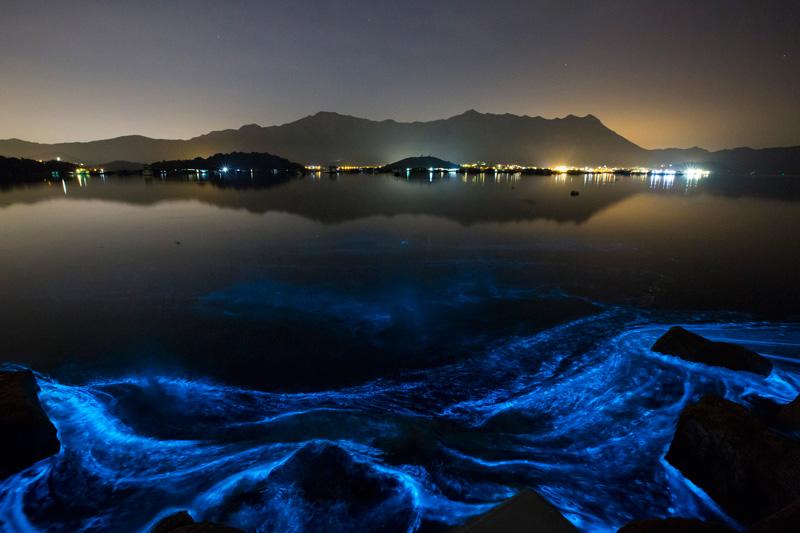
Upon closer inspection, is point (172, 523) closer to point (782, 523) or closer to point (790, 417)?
point (782, 523)

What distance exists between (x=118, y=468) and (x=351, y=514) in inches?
179

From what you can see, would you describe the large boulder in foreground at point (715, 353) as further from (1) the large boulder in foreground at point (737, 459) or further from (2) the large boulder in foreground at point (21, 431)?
(2) the large boulder in foreground at point (21, 431)

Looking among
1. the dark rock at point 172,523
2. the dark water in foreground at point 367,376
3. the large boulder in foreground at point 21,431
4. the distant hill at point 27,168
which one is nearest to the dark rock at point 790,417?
the dark water in foreground at point 367,376

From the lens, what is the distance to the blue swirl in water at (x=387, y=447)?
5.93 metres

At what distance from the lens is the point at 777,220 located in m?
38.9

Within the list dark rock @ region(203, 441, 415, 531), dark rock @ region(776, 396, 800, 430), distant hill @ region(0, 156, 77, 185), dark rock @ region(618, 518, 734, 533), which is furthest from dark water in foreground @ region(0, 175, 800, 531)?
distant hill @ region(0, 156, 77, 185)

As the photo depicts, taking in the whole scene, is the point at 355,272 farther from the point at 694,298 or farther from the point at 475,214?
the point at 475,214

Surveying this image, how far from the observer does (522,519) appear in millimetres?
3461

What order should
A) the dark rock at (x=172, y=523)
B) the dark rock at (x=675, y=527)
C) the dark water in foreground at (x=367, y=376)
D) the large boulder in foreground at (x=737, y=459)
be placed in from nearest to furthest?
the dark rock at (x=675, y=527), the dark rock at (x=172, y=523), the large boulder in foreground at (x=737, y=459), the dark water in foreground at (x=367, y=376)

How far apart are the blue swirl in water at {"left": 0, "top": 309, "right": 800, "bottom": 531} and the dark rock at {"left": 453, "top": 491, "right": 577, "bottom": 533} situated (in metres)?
2.59

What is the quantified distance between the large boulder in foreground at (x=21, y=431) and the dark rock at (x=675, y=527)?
9.32 m

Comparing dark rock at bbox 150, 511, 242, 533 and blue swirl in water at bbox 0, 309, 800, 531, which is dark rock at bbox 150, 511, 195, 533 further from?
blue swirl in water at bbox 0, 309, 800, 531

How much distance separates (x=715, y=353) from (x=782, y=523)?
867cm

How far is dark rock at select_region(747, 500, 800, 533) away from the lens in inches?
116
